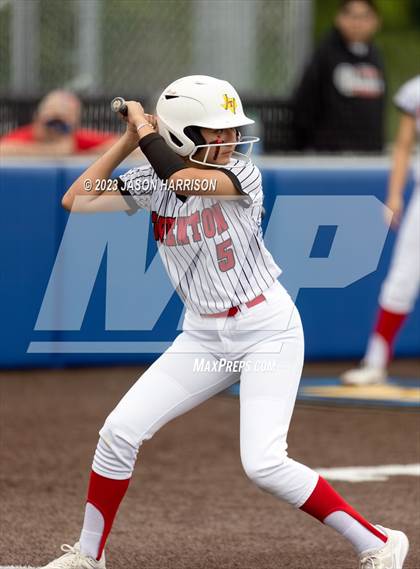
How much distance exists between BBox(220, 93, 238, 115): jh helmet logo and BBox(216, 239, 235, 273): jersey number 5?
44 cm

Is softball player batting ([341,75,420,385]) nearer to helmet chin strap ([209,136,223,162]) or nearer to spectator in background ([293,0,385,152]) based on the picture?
spectator in background ([293,0,385,152])

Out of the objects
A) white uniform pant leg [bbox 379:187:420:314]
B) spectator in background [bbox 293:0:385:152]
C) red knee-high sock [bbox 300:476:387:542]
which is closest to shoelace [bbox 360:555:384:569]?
red knee-high sock [bbox 300:476:387:542]

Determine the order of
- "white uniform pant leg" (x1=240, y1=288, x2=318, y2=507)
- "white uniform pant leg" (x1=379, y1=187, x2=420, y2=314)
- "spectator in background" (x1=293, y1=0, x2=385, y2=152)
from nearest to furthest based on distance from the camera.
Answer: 1. "white uniform pant leg" (x1=240, y1=288, x2=318, y2=507)
2. "white uniform pant leg" (x1=379, y1=187, x2=420, y2=314)
3. "spectator in background" (x1=293, y1=0, x2=385, y2=152)

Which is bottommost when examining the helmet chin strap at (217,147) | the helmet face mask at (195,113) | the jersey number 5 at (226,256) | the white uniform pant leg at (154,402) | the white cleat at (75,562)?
the white cleat at (75,562)

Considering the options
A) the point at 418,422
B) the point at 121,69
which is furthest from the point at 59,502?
the point at 121,69

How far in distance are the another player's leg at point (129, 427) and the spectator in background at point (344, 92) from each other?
6244 millimetres

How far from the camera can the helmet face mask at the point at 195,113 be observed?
4969 mm

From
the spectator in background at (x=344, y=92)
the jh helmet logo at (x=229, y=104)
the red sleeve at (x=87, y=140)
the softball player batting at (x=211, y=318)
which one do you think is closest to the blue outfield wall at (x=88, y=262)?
the red sleeve at (x=87, y=140)

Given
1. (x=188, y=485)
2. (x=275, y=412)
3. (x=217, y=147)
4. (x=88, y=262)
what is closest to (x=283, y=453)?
(x=275, y=412)

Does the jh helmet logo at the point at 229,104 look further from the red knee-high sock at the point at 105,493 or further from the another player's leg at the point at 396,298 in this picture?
the another player's leg at the point at 396,298

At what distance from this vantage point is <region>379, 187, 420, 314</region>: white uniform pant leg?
870cm

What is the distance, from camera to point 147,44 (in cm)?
1202

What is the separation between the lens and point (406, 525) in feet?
19.5

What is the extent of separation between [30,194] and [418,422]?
284cm
